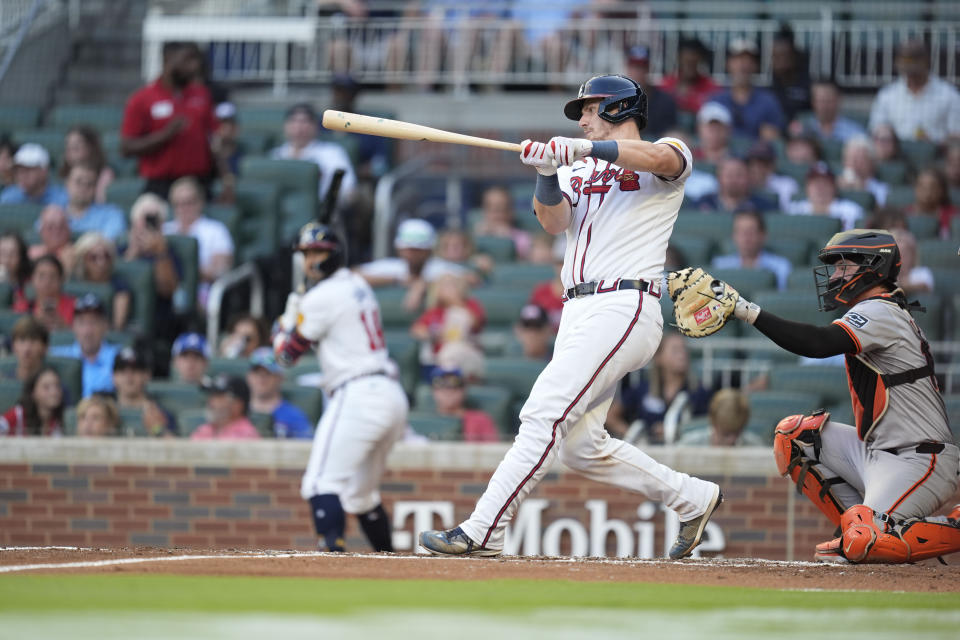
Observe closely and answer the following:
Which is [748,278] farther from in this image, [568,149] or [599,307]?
[568,149]

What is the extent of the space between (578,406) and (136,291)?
5449 mm

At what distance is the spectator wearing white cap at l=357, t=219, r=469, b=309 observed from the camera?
10.3 metres

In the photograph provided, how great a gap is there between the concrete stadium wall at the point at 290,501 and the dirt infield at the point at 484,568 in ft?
7.40

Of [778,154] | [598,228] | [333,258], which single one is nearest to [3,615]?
[598,228]

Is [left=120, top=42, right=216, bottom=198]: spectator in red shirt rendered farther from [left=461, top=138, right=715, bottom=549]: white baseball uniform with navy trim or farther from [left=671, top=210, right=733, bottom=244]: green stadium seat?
[left=461, top=138, right=715, bottom=549]: white baseball uniform with navy trim

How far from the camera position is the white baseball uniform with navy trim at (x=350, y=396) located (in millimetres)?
7586

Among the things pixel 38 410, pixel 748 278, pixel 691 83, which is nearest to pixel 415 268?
pixel 748 278

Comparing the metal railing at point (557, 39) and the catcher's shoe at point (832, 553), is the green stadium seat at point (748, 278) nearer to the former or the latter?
the catcher's shoe at point (832, 553)

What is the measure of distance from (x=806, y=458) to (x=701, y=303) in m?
1.05

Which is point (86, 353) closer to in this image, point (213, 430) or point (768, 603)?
point (213, 430)

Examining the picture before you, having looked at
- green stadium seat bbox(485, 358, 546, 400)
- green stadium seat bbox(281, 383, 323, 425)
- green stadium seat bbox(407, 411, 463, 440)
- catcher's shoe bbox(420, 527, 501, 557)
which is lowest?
catcher's shoe bbox(420, 527, 501, 557)

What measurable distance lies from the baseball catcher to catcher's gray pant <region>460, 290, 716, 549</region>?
0.70 ft

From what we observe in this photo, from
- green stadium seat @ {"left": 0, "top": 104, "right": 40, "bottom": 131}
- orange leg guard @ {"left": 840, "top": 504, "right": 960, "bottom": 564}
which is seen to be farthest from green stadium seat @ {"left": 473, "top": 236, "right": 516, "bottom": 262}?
orange leg guard @ {"left": 840, "top": 504, "right": 960, "bottom": 564}

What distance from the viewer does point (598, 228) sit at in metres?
5.73
